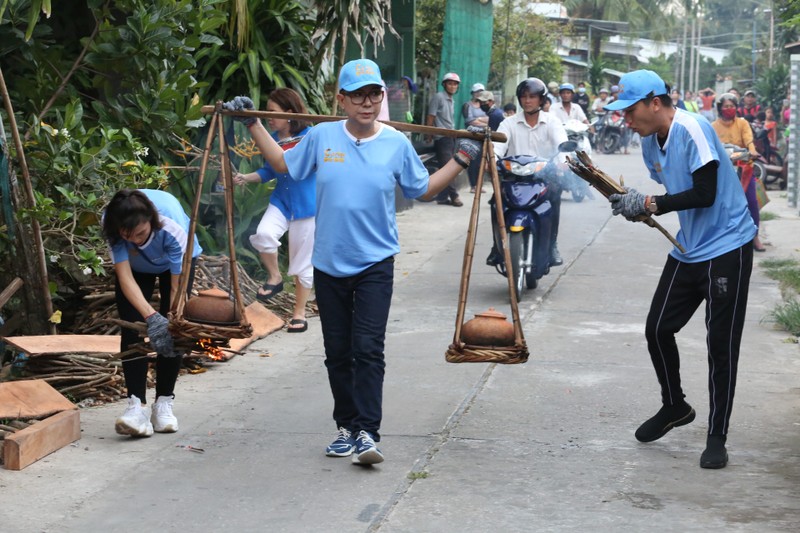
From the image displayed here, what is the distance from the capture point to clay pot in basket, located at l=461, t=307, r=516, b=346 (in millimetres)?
5660

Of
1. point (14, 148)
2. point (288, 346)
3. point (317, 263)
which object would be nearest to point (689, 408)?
point (317, 263)

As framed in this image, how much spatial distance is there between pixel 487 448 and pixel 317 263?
1.25 metres

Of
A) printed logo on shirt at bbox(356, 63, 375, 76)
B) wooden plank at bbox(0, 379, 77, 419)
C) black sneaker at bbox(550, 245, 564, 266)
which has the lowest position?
wooden plank at bbox(0, 379, 77, 419)

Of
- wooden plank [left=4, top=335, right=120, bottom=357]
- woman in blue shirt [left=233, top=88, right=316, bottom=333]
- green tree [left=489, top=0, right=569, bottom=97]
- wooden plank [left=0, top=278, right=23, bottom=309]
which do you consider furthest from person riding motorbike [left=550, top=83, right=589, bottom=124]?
wooden plank [left=0, top=278, right=23, bottom=309]

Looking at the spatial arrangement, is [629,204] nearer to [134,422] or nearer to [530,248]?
[134,422]

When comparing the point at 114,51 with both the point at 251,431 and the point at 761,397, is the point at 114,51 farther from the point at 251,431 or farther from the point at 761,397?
the point at 761,397

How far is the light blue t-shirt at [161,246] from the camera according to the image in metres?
5.91

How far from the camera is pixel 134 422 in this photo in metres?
6.10

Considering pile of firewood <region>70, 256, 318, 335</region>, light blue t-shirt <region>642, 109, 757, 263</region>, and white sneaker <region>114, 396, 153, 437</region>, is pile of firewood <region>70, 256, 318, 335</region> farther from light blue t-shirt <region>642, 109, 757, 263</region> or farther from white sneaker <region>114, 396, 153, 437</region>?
light blue t-shirt <region>642, 109, 757, 263</region>

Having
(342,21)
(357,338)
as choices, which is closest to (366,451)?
(357,338)

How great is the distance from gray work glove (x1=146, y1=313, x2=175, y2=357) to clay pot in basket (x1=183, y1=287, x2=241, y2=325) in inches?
4.7

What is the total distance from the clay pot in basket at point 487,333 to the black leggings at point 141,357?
1492 millimetres

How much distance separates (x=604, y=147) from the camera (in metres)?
32.6

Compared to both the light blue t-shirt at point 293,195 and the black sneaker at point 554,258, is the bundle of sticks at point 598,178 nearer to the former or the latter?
the light blue t-shirt at point 293,195
